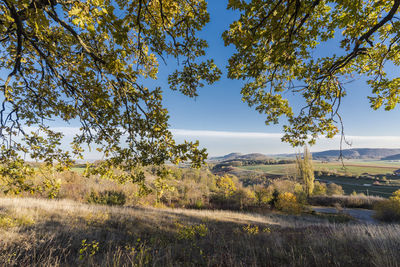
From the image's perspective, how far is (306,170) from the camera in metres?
29.0

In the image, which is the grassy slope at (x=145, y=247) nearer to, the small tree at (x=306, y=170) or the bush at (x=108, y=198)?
the bush at (x=108, y=198)

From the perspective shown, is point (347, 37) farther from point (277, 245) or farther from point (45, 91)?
point (45, 91)

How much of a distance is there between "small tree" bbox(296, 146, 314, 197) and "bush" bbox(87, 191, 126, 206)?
3215 centimetres

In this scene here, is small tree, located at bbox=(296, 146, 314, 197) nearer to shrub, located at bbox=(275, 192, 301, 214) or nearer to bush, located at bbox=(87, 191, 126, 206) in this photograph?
shrub, located at bbox=(275, 192, 301, 214)

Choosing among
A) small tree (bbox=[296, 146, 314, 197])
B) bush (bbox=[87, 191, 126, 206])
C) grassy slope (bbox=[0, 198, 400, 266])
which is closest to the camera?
grassy slope (bbox=[0, 198, 400, 266])

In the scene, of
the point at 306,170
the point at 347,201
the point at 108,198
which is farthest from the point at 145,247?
the point at 347,201

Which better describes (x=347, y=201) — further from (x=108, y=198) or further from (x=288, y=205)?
(x=108, y=198)

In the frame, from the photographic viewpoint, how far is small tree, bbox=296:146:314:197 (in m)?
28.5

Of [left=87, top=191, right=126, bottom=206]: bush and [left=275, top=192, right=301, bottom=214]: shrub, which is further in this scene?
[left=275, top=192, right=301, bottom=214]: shrub

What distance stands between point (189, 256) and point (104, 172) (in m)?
3.72

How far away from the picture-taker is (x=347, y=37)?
3.24 meters

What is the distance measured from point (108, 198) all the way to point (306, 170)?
112ft

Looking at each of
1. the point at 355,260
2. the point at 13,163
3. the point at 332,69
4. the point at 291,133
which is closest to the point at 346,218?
the point at 355,260

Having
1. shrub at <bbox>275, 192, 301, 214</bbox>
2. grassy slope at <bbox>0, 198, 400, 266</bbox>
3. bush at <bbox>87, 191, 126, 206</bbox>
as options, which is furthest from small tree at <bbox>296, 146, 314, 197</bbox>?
bush at <bbox>87, 191, 126, 206</bbox>
